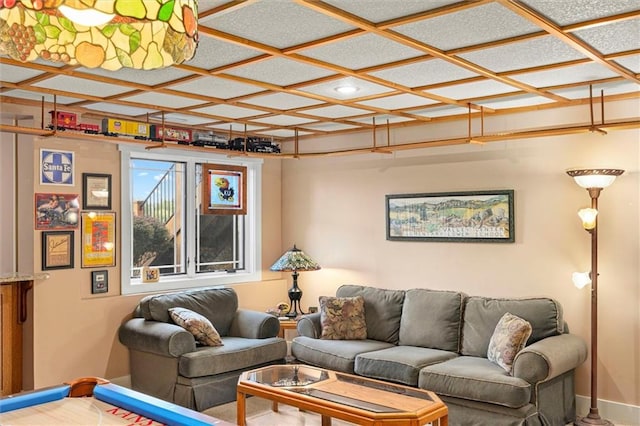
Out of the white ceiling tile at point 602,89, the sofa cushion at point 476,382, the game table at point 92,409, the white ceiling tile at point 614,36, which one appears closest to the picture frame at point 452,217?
the white ceiling tile at point 602,89

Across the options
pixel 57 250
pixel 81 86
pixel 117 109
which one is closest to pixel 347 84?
pixel 81 86

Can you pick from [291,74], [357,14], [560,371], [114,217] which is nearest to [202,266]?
[114,217]

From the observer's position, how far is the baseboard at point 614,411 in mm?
4504

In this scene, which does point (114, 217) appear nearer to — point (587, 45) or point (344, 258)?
point (344, 258)

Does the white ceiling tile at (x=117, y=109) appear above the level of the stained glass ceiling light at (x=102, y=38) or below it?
above

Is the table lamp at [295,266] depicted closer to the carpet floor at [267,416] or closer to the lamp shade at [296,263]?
the lamp shade at [296,263]

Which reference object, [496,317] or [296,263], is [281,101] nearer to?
[296,263]

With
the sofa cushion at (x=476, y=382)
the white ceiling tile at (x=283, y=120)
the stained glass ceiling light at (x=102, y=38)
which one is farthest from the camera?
the white ceiling tile at (x=283, y=120)

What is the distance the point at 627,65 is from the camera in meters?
3.55

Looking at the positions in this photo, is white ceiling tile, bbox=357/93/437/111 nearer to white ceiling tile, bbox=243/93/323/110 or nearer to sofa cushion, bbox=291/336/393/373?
white ceiling tile, bbox=243/93/323/110

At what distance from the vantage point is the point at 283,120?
5.55m

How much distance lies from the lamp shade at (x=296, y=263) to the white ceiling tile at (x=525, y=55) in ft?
10.2

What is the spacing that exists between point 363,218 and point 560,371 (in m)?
2.55

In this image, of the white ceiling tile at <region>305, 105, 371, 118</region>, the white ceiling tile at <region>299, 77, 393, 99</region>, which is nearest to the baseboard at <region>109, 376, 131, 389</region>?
the white ceiling tile at <region>305, 105, 371, 118</region>
